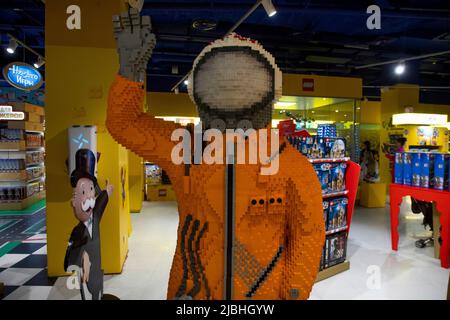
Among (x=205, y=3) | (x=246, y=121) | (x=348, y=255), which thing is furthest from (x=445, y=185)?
(x=205, y=3)

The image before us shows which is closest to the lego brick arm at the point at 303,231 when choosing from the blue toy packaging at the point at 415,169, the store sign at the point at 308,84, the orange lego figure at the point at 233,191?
the orange lego figure at the point at 233,191

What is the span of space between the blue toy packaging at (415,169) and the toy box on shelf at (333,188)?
114 centimetres

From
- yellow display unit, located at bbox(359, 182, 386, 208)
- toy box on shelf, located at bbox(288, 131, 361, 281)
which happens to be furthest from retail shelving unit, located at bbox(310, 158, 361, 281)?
yellow display unit, located at bbox(359, 182, 386, 208)

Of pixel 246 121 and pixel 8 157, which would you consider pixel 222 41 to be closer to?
pixel 246 121

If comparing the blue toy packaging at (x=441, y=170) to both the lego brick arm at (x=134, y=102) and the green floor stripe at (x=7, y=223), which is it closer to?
the lego brick arm at (x=134, y=102)

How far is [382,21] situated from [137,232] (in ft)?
19.1

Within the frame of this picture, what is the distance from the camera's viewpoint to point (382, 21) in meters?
6.00

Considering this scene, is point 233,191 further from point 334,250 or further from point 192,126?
point 334,250

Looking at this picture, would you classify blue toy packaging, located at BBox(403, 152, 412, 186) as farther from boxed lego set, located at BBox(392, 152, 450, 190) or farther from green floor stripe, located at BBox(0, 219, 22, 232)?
green floor stripe, located at BBox(0, 219, 22, 232)

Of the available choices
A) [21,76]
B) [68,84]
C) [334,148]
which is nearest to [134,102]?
[68,84]

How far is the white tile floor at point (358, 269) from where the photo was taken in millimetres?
3258

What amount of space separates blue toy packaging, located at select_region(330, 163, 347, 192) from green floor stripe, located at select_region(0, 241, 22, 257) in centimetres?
437

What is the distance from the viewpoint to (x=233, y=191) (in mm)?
1227
